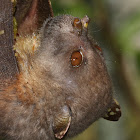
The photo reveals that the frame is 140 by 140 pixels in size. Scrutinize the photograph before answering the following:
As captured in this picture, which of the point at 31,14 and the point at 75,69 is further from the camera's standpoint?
the point at 31,14

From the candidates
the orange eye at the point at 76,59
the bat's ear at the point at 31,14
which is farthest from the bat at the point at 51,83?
the bat's ear at the point at 31,14

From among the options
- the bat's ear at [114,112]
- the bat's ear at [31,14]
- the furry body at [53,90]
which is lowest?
the bat's ear at [114,112]

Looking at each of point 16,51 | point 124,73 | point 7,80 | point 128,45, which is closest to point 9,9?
point 16,51

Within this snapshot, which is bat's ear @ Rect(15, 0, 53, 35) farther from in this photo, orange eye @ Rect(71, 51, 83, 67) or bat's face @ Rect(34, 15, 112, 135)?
orange eye @ Rect(71, 51, 83, 67)

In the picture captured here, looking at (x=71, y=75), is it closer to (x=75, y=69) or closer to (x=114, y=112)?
(x=75, y=69)

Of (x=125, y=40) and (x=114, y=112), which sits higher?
(x=125, y=40)

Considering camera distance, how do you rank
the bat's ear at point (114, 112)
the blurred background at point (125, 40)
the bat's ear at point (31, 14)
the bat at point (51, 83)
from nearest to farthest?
the bat at point (51, 83) → the bat's ear at point (114, 112) → the bat's ear at point (31, 14) → the blurred background at point (125, 40)

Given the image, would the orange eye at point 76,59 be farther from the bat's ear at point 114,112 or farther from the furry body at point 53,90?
the bat's ear at point 114,112

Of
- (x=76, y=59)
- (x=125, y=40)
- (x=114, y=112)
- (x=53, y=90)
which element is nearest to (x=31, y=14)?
(x=76, y=59)
